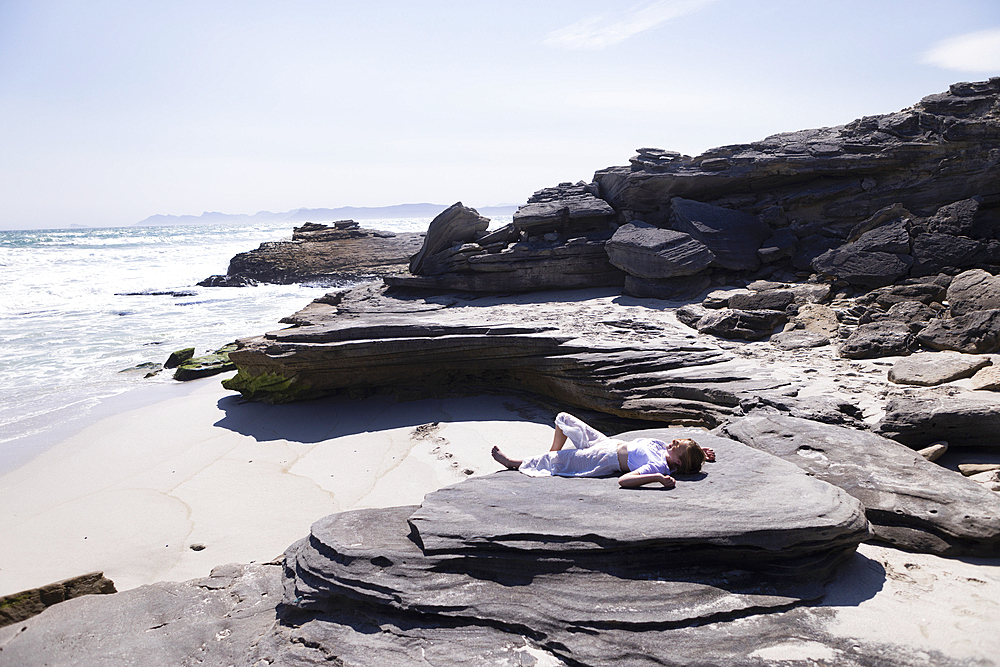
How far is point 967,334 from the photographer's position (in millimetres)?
6711

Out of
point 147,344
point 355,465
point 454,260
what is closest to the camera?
point 355,465

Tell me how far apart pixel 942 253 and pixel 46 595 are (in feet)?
40.6

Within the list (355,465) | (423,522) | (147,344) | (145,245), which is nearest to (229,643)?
(423,522)

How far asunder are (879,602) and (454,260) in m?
10.5

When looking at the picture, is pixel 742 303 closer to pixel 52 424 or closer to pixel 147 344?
pixel 52 424

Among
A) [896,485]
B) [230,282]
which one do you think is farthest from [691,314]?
[230,282]

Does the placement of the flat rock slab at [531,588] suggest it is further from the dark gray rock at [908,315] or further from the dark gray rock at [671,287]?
the dark gray rock at [671,287]

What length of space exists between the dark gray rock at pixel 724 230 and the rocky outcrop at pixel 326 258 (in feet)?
55.9

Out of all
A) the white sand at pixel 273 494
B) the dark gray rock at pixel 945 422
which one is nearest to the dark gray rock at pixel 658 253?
the white sand at pixel 273 494

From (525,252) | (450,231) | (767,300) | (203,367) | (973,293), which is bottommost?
(203,367)

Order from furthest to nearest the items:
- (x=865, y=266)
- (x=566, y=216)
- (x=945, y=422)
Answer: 1. (x=566, y=216)
2. (x=865, y=266)
3. (x=945, y=422)

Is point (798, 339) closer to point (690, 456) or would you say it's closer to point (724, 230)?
point (724, 230)

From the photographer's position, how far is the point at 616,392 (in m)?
7.32

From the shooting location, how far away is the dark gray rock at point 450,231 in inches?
514
